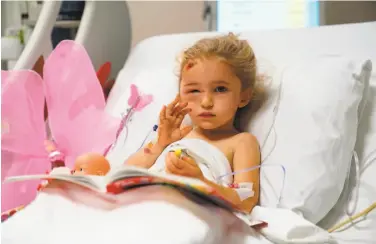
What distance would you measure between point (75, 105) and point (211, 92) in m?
0.43

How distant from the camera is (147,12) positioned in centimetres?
190

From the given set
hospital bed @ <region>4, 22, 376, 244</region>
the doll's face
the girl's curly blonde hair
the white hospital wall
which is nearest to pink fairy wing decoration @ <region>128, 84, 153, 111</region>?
hospital bed @ <region>4, 22, 376, 244</region>

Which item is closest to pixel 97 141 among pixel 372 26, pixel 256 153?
pixel 256 153

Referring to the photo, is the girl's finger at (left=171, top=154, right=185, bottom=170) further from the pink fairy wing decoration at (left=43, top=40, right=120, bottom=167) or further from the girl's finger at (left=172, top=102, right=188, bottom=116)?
the pink fairy wing decoration at (left=43, top=40, right=120, bottom=167)

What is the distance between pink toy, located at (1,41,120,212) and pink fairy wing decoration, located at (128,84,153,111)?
58 mm

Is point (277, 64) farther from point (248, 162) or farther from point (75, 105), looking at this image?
point (75, 105)

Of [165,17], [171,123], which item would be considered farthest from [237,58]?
[165,17]

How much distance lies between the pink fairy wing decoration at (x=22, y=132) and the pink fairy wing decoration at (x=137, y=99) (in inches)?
8.9

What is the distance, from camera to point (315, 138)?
0.92 m

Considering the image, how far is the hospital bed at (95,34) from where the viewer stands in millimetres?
1309

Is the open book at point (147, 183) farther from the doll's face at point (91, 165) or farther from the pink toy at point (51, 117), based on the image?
the pink toy at point (51, 117)

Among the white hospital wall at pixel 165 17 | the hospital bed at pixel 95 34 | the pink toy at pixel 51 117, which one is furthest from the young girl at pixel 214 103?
the white hospital wall at pixel 165 17

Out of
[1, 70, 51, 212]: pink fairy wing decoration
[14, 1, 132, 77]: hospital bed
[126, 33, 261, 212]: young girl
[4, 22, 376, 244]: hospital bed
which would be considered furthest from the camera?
[14, 1, 132, 77]: hospital bed

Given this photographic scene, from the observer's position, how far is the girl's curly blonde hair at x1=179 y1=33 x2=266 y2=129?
101 centimetres
